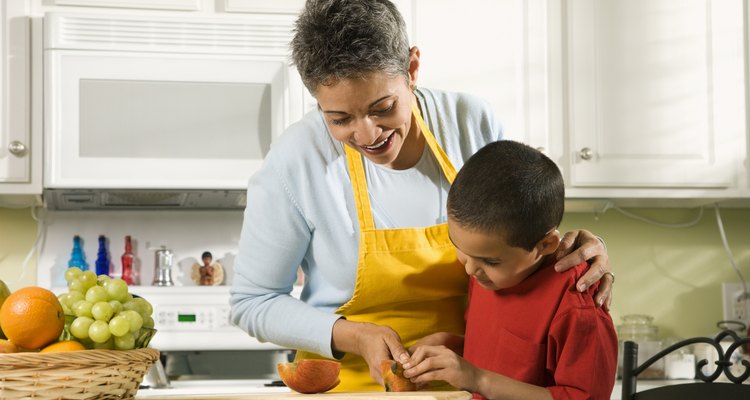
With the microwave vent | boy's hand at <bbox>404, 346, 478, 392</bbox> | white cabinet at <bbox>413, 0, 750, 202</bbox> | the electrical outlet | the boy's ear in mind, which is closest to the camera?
boy's hand at <bbox>404, 346, 478, 392</bbox>

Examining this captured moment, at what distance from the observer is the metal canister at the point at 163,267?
3.05m

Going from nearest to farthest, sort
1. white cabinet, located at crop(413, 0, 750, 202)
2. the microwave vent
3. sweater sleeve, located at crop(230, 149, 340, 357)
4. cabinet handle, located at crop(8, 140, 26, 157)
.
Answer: sweater sleeve, located at crop(230, 149, 340, 357)
cabinet handle, located at crop(8, 140, 26, 157)
the microwave vent
white cabinet, located at crop(413, 0, 750, 202)

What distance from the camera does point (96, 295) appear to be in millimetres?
1057

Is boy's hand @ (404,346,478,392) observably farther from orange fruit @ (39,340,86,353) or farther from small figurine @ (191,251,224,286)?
small figurine @ (191,251,224,286)

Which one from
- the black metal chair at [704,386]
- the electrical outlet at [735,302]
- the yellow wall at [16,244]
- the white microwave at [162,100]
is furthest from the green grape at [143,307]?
the electrical outlet at [735,302]

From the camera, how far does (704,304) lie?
3402 mm

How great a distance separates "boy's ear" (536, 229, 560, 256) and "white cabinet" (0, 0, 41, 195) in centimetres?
182

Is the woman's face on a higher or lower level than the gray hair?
lower

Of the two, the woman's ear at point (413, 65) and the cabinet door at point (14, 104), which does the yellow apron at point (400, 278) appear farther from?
the cabinet door at point (14, 104)

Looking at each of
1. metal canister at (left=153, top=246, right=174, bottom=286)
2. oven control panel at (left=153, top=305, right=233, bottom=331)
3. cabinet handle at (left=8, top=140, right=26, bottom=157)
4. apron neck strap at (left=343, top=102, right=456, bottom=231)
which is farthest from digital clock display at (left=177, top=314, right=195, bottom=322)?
apron neck strap at (left=343, top=102, right=456, bottom=231)

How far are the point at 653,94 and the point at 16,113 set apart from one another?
1.93m

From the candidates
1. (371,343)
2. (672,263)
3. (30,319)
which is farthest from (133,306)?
(672,263)

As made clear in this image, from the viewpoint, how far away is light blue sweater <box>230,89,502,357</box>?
146cm

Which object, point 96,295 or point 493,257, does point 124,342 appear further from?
point 493,257
